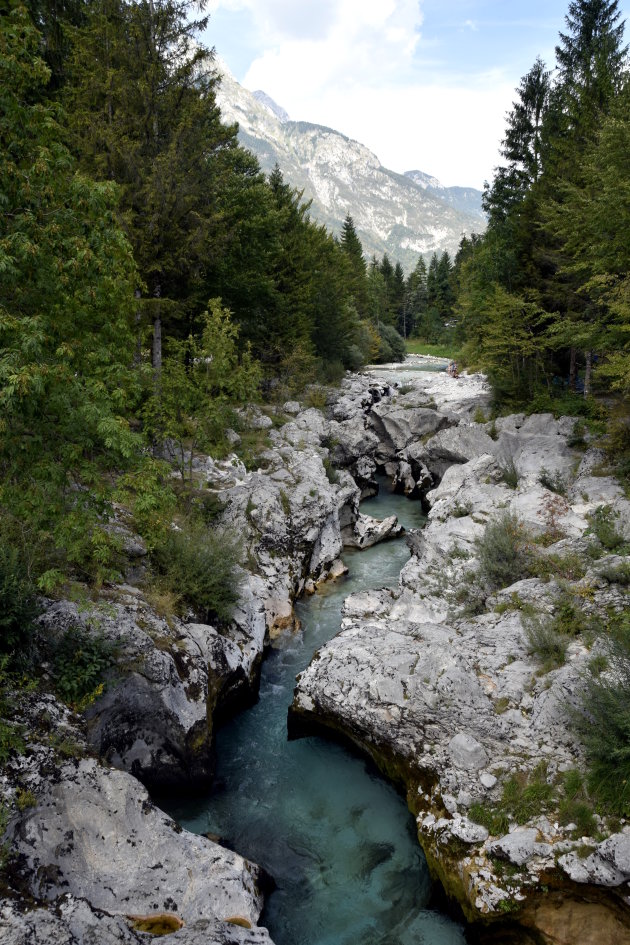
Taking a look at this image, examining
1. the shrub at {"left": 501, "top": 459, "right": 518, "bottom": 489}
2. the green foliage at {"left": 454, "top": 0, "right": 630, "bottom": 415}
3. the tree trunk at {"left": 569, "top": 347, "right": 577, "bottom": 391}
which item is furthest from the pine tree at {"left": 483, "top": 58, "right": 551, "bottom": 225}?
the shrub at {"left": 501, "top": 459, "right": 518, "bottom": 489}

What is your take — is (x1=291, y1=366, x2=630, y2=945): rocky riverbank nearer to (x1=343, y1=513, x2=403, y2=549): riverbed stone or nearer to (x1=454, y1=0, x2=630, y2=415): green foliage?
(x1=343, y1=513, x2=403, y2=549): riverbed stone

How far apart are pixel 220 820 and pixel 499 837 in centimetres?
488

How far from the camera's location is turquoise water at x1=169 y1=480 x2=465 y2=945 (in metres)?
7.11

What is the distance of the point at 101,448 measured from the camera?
763 centimetres

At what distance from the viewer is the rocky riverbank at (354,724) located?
5906 mm

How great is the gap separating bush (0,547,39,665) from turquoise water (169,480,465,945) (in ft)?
13.6

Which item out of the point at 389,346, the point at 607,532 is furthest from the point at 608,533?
the point at 389,346

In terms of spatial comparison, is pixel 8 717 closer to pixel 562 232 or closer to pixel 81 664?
pixel 81 664

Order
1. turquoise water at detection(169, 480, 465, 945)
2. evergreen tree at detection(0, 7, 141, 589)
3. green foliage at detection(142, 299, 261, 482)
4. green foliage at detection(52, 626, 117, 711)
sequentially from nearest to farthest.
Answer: evergreen tree at detection(0, 7, 141, 589) < turquoise water at detection(169, 480, 465, 945) < green foliage at detection(52, 626, 117, 711) < green foliage at detection(142, 299, 261, 482)

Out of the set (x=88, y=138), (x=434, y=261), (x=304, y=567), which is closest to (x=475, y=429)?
(x=304, y=567)

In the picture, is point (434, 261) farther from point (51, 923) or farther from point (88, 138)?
point (51, 923)

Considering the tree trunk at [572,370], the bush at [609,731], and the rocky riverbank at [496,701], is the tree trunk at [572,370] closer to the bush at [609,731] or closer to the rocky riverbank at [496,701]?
the rocky riverbank at [496,701]

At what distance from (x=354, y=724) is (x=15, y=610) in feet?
21.2

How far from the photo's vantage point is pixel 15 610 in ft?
24.4
